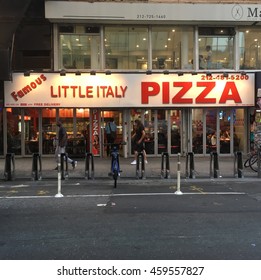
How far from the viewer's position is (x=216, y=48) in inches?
770

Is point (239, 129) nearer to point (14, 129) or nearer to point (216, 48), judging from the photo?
point (216, 48)

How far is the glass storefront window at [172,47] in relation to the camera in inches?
761

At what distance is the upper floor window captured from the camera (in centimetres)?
1942

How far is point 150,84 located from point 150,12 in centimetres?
322

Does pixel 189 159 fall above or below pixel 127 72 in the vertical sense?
below

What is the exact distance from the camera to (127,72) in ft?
61.8

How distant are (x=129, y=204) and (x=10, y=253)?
148 inches

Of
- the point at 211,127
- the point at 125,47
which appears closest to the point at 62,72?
the point at 125,47

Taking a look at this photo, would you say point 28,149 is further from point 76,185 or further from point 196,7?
point 196,7

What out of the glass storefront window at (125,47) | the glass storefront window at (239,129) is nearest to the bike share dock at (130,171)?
the glass storefront window at (239,129)

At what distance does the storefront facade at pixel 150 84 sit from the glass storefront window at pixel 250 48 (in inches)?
1.9

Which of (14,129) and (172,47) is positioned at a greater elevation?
(172,47)

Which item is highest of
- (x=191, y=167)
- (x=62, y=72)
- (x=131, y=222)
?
(x=62, y=72)

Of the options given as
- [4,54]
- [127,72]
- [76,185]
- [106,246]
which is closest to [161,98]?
[127,72]
